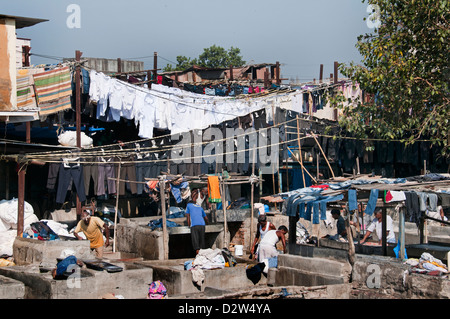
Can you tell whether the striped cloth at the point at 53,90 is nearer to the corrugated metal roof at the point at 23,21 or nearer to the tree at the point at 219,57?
the corrugated metal roof at the point at 23,21

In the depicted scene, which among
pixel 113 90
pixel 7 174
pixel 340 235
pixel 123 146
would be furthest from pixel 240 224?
pixel 7 174

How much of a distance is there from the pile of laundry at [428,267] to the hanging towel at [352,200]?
4.49ft

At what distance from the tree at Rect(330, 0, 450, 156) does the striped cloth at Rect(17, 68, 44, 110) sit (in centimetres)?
874

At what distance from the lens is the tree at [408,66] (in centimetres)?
1383

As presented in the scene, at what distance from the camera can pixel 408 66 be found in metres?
14.1

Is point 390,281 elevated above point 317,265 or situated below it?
below

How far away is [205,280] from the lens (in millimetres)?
11648

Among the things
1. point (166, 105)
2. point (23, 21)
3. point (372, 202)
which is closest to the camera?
point (372, 202)

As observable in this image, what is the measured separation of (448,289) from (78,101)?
11100mm

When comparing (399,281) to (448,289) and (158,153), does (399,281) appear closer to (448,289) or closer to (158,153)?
(448,289)

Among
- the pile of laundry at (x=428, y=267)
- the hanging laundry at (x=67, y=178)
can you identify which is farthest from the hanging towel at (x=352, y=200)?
the hanging laundry at (x=67, y=178)

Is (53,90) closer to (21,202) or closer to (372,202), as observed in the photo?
(21,202)

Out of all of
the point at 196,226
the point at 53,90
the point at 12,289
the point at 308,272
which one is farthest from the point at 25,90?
the point at 308,272

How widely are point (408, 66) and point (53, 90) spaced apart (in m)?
9.54
